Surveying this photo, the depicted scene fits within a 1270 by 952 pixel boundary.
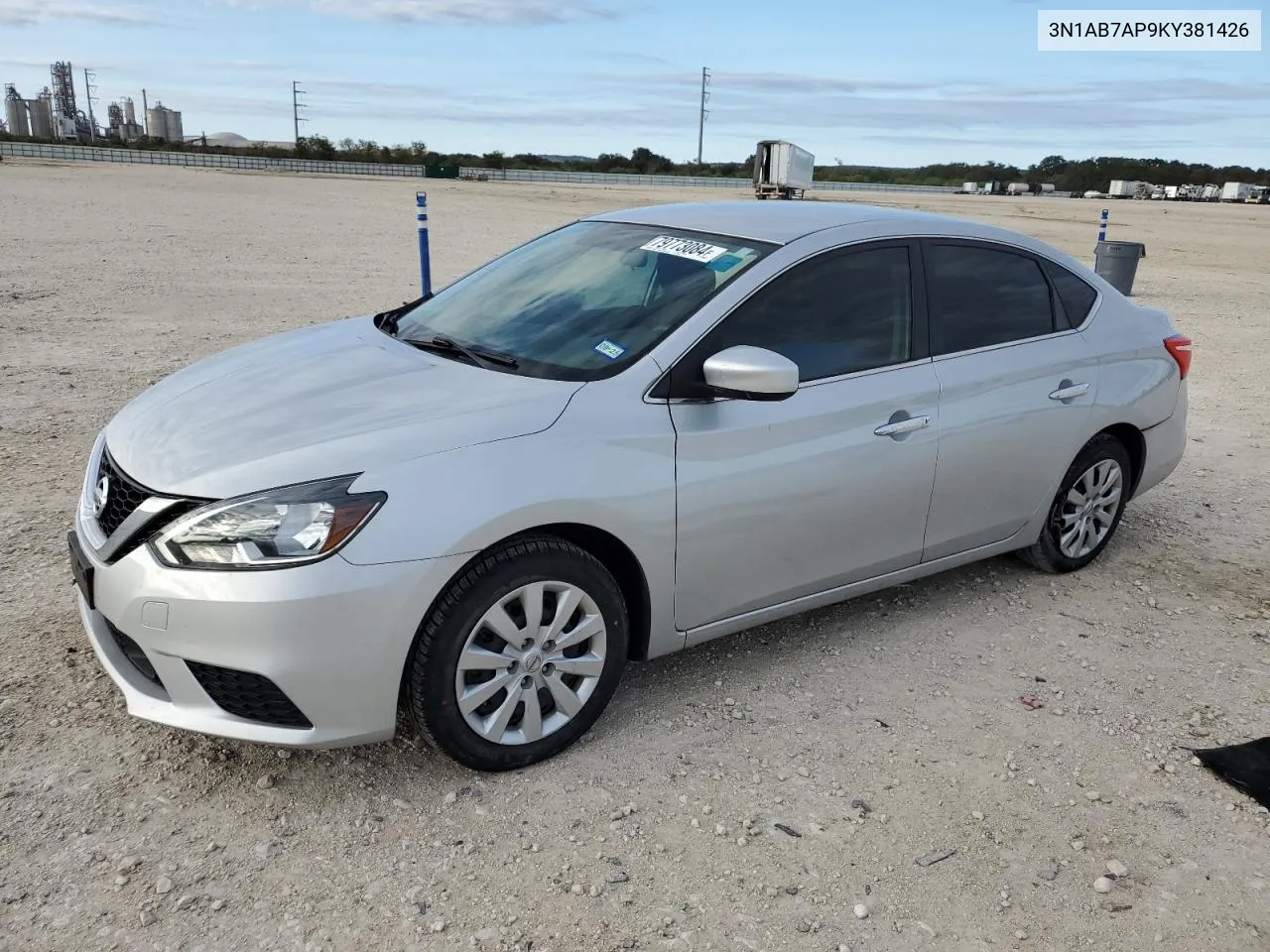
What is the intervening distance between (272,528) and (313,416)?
0.47m

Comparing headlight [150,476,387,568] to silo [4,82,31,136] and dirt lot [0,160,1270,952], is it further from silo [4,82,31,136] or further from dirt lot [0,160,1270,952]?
silo [4,82,31,136]

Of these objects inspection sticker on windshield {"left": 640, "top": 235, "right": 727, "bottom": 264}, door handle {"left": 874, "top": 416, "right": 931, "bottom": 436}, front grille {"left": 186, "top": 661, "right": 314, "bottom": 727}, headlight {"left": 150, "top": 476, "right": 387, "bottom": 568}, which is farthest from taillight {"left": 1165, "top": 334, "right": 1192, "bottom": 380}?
front grille {"left": 186, "top": 661, "right": 314, "bottom": 727}

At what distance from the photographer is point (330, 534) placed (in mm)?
2664

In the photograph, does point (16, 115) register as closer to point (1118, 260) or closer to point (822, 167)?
point (822, 167)

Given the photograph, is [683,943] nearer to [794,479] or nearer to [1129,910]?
[1129,910]

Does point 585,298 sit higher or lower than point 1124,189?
higher

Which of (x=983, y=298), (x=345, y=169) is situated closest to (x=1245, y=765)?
(x=983, y=298)

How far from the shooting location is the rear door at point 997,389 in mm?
3939

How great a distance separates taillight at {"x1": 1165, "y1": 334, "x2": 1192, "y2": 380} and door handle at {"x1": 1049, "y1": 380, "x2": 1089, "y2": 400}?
76cm

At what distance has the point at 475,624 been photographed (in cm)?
287

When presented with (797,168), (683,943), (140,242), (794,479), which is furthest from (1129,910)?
(797,168)

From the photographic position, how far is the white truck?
→ 4144cm

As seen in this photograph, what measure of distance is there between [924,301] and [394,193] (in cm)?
4220

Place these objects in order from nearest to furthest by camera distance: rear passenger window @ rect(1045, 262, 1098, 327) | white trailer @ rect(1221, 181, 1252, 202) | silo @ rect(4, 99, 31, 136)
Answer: rear passenger window @ rect(1045, 262, 1098, 327)
white trailer @ rect(1221, 181, 1252, 202)
silo @ rect(4, 99, 31, 136)
